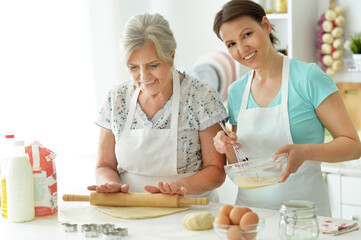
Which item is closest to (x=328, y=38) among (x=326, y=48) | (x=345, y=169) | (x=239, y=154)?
(x=326, y=48)

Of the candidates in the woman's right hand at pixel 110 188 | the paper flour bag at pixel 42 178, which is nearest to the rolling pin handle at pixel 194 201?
the woman's right hand at pixel 110 188

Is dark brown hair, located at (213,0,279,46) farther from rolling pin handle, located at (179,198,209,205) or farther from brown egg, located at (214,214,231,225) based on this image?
brown egg, located at (214,214,231,225)

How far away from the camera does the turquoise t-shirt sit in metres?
1.84

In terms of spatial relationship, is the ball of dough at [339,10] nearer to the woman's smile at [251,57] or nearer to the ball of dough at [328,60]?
the ball of dough at [328,60]

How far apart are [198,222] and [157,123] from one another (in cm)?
58

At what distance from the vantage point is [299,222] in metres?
1.36

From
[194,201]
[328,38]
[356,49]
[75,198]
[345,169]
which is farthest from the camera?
[328,38]

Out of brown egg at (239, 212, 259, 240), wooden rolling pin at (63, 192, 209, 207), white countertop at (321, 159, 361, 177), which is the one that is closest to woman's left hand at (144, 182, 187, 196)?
wooden rolling pin at (63, 192, 209, 207)

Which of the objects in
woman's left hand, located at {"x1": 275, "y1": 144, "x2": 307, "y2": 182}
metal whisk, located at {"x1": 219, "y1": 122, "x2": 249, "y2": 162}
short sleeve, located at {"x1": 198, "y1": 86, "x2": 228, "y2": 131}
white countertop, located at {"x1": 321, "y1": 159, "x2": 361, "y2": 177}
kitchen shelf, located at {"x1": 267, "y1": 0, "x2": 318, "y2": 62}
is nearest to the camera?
woman's left hand, located at {"x1": 275, "y1": 144, "x2": 307, "y2": 182}

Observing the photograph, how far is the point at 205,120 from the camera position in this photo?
200 cm

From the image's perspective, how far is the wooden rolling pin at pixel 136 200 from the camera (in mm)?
1787

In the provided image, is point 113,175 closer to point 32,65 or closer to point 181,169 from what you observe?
point 181,169

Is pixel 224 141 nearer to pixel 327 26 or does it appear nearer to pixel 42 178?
pixel 42 178

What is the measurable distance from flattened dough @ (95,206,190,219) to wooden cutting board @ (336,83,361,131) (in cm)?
193
